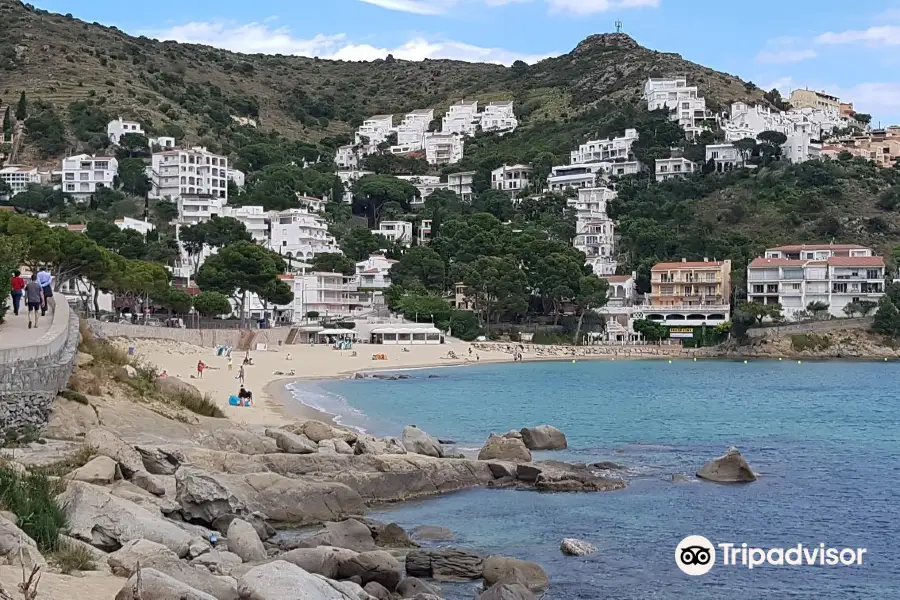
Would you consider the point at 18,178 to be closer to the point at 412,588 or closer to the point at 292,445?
the point at 292,445

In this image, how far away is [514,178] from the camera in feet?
422

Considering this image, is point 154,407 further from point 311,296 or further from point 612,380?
point 311,296

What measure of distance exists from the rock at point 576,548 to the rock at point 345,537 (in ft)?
9.55

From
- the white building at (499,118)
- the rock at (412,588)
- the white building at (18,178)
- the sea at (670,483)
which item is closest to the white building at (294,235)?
the white building at (18,178)

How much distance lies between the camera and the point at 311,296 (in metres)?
86.1

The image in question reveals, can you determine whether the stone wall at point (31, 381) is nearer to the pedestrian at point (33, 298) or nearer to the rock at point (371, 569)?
the pedestrian at point (33, 298)

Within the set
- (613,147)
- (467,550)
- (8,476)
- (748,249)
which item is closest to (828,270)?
(748,249)

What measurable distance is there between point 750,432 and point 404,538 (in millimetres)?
19670

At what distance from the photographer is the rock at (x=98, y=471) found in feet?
42.6

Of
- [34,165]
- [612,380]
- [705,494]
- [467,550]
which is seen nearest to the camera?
[467,550]

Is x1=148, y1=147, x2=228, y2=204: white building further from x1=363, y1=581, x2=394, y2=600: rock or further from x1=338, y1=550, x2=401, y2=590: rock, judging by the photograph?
x1=363, y1=581, x2=394, y2=600: rock

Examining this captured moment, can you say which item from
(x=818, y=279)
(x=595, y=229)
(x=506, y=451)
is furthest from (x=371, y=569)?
(x=595, y=229)

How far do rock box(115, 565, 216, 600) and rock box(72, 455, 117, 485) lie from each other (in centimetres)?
489

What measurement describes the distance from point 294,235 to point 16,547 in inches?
3610
